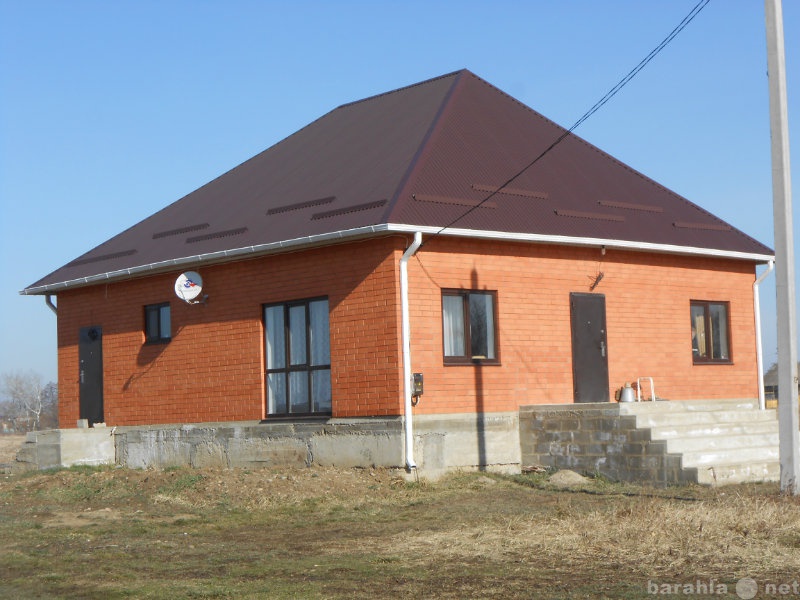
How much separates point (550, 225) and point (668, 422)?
372cm

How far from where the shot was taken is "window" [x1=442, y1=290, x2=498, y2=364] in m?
17.2

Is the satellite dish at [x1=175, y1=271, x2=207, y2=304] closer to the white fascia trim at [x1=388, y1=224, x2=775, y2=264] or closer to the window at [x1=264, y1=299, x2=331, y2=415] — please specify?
the window at [x1=264, y1=299, x2=331, y2=415]

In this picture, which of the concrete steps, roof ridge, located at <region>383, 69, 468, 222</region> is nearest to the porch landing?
the concrete steps

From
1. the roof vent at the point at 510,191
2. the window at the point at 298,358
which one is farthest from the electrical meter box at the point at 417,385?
the roof vent at the point at 510,191

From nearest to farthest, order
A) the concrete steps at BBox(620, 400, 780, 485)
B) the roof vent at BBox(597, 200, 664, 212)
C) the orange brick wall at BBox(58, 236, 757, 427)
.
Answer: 1. the concrete steps at BBox(620, 400, 780, 485)
2. the orange brick wall at BBox(58, 236, 757, 427)
3. the roof vent at BBox(597, 200, 664, 212)

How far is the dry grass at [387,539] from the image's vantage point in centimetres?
877

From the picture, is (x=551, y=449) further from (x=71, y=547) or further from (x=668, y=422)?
(x=71, y=547)

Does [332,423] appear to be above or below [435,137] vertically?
below

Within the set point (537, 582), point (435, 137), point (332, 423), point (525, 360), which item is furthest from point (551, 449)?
point (537, 582)

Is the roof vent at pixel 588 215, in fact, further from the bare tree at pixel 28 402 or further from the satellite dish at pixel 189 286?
the bare tree at pixel 28 402

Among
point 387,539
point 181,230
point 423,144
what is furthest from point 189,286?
point 387,539

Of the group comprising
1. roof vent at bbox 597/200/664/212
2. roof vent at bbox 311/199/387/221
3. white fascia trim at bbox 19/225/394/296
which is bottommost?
white fascia trim at bbox 19/225/394/296

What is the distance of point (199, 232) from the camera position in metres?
20.6

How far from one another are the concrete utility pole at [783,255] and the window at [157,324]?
11.5 m
